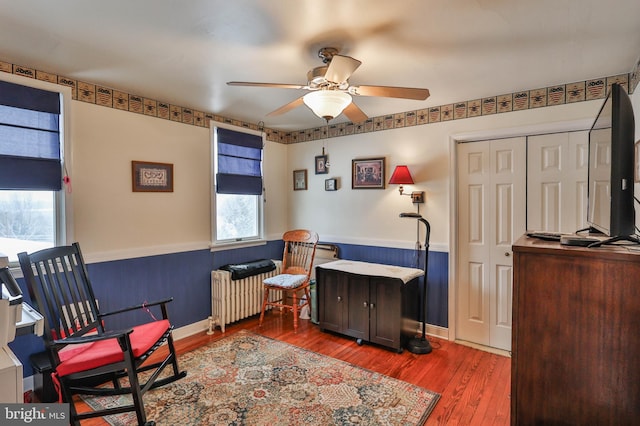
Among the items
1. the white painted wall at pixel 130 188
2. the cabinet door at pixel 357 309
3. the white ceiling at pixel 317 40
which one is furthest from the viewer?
the cabinet door at pixel 357 309

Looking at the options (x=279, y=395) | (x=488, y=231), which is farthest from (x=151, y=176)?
(x=488, y=231)

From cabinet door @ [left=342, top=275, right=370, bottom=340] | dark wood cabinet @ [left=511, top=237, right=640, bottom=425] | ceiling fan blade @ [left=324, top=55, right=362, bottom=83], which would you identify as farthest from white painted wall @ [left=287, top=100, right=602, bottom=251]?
dark wood cabinet @ [left=511, top=237, right=640, bottom=425]

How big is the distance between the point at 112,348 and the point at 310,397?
4.34 ft

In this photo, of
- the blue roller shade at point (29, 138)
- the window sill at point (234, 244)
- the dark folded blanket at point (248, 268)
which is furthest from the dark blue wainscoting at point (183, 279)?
the blue roller shade at point (29, 138)

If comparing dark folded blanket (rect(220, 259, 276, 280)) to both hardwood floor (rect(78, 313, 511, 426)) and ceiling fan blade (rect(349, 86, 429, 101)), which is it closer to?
hardwood floor (rect(78, 313, 511, 426))

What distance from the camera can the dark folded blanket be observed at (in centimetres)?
358

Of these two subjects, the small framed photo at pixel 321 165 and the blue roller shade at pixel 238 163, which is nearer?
the blue roller shade at pixel 238 163

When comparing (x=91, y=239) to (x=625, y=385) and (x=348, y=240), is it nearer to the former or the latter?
(x=348, y=240)

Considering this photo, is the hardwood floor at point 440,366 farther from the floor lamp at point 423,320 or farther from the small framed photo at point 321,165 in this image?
the small framed photo at point 321,165

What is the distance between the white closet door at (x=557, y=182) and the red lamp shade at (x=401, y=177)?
105cm

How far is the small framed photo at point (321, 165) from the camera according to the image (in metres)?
4.14

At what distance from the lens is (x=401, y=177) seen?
131 inches

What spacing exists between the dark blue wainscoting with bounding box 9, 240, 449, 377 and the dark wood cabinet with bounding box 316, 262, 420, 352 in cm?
28

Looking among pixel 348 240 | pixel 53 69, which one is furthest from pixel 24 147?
pixel 348 240
